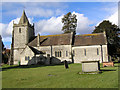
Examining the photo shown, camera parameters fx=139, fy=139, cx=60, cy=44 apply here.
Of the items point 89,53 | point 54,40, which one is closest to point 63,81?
point 89,53

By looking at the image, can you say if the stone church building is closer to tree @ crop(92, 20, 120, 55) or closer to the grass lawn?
tree @ crop(92, 20, 120, 55)

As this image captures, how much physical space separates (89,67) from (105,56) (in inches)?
962

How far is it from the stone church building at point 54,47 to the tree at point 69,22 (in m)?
11.8

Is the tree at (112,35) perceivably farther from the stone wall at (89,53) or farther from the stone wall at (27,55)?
the stone wall at (27,55)

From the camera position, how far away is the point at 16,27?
151 ft

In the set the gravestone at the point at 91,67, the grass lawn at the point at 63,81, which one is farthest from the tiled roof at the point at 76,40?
the grass lawn at the point at 63,81

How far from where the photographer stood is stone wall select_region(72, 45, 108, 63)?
122 ft

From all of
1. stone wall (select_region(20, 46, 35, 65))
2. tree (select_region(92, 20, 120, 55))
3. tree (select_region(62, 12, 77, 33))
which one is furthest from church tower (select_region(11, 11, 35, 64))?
tree (select_region(92, 20, 120, 55))

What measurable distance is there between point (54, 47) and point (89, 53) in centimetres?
1025

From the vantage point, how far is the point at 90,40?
39.4 m

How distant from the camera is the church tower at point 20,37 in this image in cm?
4447

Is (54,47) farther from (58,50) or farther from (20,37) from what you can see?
(20,37)

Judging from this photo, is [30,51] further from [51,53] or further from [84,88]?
[84,88]

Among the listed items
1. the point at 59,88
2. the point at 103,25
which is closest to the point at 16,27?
the point at 103,25
